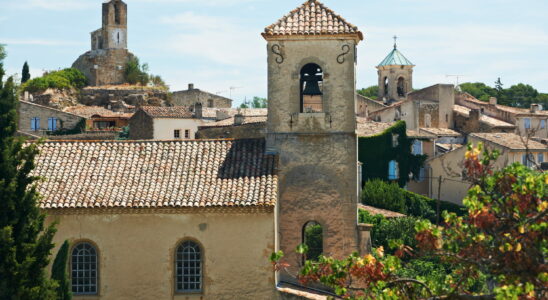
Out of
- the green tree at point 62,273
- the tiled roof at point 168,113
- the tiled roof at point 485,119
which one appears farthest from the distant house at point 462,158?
the green tree at point 62,273

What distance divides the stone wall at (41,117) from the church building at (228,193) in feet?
168

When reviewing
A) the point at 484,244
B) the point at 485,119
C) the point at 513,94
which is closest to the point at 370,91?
the point at 513,94

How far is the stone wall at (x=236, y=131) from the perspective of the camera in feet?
201

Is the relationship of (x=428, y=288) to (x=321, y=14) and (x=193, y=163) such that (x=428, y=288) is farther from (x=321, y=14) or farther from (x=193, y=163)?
(x=321, y=14)

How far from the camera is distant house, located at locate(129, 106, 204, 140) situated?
75.9 meters

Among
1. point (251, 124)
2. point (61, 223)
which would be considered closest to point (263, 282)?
point (61, 223)

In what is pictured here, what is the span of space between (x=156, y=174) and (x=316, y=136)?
219 inches

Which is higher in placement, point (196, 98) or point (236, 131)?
point (196, 98)

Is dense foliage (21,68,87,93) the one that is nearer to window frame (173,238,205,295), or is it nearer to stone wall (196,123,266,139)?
stone wall (196,123,266,139)

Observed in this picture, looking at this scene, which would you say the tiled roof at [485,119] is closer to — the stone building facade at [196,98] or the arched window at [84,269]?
the stone building facade at [196,98]

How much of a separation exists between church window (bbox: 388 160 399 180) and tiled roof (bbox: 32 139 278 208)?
36.9m

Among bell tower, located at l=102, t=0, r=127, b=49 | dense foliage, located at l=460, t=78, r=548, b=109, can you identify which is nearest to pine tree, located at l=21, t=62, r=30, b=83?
bell tower, located at l=102, t=0, r=127, b=49

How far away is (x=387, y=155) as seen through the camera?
67125 millimetres

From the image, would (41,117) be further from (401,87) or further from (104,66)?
(401,87)
